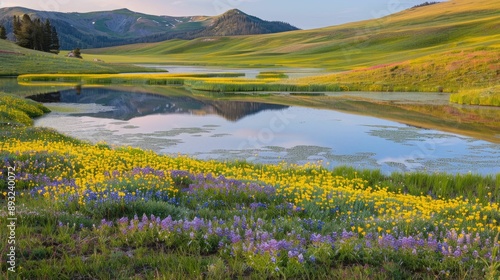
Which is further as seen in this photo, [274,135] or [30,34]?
[30,34]

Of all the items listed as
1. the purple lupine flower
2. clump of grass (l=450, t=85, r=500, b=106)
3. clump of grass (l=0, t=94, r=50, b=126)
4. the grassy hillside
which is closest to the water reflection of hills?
clump of grass (l=0, t=94, r=50, b=126)

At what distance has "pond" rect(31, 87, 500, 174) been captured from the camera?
62.0 feet

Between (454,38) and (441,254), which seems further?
(454,38)

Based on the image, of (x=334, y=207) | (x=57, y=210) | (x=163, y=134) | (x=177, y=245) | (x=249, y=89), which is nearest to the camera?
(x=177, y=245)

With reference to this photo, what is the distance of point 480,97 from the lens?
38.7 meters

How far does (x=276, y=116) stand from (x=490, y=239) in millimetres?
26630

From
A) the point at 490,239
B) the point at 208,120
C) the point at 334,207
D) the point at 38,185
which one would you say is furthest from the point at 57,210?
the point at 208,120

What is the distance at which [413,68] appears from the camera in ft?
182

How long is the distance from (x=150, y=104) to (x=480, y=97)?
2889cm

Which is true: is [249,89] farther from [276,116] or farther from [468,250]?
[468,250]

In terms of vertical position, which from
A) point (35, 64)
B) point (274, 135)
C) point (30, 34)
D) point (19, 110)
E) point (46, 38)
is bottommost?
point (274, 135)

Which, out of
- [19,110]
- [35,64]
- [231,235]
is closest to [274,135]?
[19,110]

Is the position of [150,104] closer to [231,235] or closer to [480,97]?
[480,97]

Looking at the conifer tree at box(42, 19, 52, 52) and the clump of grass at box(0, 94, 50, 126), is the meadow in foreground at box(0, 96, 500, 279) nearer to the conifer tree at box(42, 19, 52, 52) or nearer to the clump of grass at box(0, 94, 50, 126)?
the clump of grass at box(0, 94, 50, 126)
